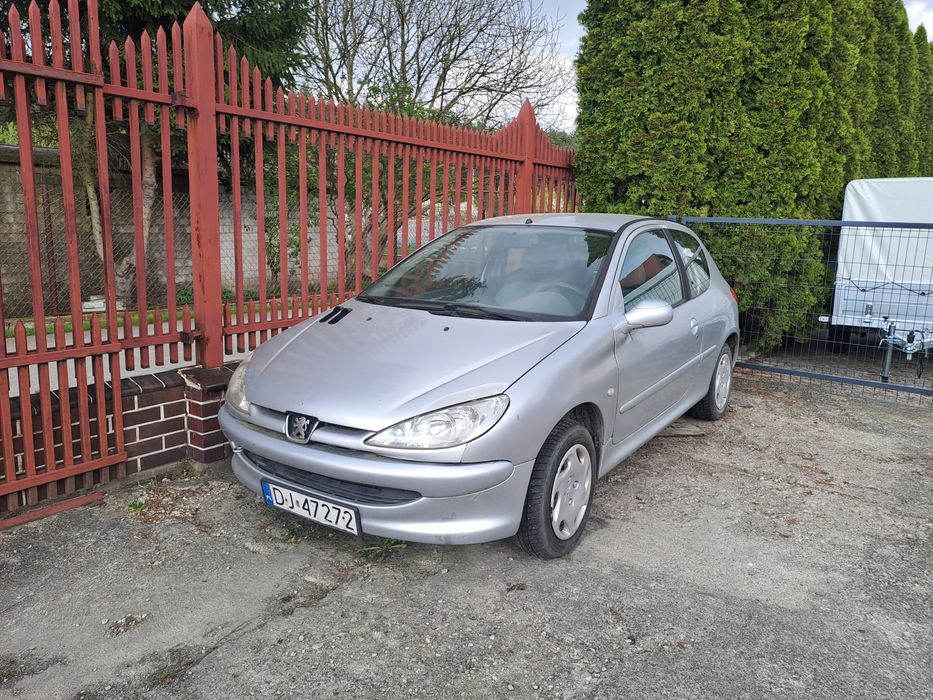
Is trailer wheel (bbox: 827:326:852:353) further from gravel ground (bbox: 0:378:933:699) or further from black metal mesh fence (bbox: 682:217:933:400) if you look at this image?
gravel ground (bbox: 0:378:933:699)

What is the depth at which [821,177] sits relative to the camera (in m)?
7.79

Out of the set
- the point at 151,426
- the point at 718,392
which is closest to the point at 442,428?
the point at 151,426

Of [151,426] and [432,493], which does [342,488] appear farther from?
[151,426]

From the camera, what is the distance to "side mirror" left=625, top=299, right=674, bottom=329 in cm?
345

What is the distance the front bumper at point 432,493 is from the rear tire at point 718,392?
280cm

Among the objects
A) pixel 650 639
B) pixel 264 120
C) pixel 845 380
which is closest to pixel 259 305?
pixel 264 120

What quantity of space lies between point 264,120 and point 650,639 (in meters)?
3.60

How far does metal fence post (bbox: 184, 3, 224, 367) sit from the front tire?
2318mm

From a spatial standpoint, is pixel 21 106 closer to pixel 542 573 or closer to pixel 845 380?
pixel 542 573

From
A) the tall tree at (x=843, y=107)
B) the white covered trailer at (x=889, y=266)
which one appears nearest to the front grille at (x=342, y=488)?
the white covered trailer at (x=889, y=266)

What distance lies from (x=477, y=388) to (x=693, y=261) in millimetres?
2746

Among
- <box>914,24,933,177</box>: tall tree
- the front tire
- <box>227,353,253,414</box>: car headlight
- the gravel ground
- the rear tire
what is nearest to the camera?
the gravel ground

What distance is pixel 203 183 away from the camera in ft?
13.0

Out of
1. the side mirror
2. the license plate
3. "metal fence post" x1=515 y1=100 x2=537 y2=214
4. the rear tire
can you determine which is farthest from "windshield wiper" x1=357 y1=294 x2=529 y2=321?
"metal fence post" x1=515 y1=100 x2=537 y2=214
